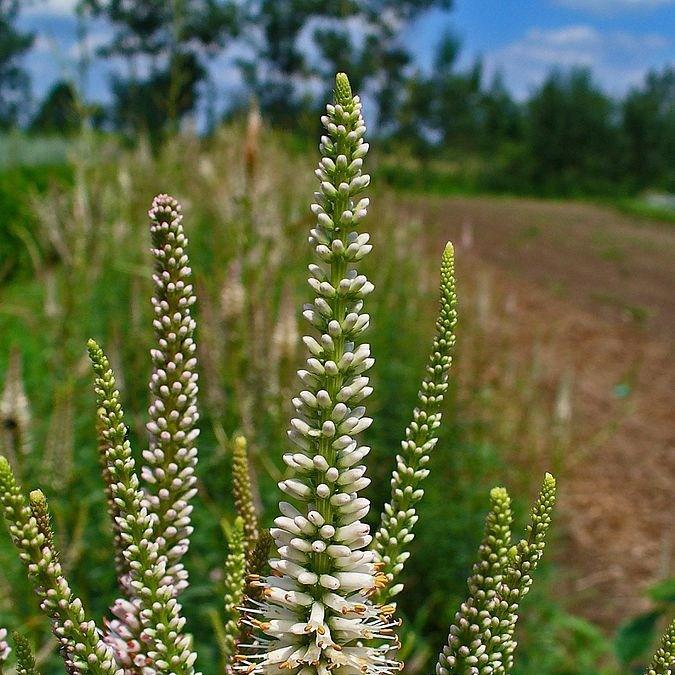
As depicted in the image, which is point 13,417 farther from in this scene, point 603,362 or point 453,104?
point 453,104

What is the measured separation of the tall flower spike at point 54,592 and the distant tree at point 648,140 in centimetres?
5689

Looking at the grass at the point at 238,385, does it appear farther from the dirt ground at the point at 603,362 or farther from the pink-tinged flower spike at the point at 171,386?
the pink-tinged flower spike at the point at 171,386

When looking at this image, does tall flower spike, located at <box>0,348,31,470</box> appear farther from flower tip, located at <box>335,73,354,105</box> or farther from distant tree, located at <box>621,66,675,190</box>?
distant tree, located at <box>621,66,675,190</box>

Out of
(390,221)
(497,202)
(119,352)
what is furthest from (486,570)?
(497,202)

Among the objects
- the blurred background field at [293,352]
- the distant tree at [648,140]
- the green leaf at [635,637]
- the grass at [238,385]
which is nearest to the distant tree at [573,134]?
the distant tree at [648,140]

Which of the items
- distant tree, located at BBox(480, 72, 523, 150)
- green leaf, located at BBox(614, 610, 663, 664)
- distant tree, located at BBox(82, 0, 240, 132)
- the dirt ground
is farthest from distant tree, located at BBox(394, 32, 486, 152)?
green leaf, located at BBox(614, 610, 663, 664)

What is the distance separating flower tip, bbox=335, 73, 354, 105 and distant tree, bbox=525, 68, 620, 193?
5457 centimetres

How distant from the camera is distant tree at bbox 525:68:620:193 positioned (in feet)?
175

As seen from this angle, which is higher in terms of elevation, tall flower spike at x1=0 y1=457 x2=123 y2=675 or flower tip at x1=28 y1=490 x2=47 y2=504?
flower tip at x1=28 y1=490 x2=47 y2=504

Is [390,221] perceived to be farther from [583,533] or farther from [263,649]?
[263,649]

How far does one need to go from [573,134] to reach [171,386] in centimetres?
5687

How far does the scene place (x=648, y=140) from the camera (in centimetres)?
5366

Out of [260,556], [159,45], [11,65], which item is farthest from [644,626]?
[11,65]

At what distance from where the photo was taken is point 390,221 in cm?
870
